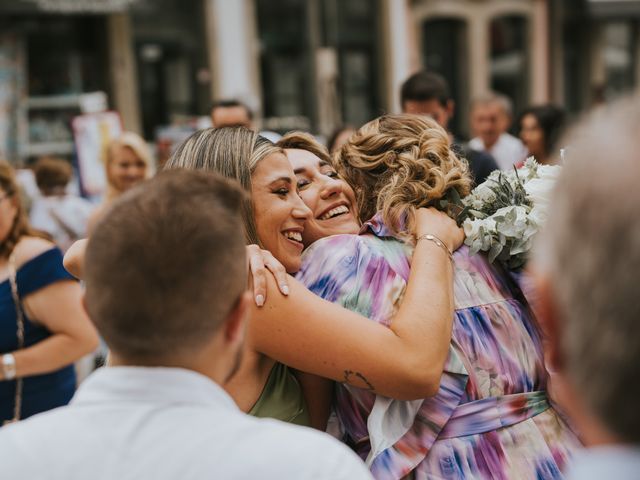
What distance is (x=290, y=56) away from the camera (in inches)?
531

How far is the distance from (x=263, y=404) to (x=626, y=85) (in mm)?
18506

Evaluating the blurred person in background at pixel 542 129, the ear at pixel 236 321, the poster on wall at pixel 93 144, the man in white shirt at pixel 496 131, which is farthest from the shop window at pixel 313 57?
the ear at pixel 236 321

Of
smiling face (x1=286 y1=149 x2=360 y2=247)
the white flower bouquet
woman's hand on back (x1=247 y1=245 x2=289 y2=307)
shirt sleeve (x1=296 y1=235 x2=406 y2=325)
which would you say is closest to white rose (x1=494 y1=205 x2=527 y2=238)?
the white flower bouquet

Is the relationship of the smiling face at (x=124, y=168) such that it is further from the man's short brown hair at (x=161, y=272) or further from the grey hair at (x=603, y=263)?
the grey hair at (x=603, y=263)

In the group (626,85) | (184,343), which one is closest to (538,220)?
(184,343)

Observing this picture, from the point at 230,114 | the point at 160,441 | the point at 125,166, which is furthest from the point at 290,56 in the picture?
the point at 160,441

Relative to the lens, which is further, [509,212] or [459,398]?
[509,212]

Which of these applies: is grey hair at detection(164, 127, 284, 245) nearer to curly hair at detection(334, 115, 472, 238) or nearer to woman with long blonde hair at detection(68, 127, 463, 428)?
woman with long blonde hair at detection(68, 127, 463, 428)

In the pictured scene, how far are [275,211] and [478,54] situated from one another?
14451mm

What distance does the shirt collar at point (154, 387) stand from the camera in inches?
43.0

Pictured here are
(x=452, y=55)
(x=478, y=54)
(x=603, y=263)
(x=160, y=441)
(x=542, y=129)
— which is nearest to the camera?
(x=603, y=263)

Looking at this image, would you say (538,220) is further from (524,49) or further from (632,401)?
(524,49)

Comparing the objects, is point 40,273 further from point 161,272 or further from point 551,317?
point 551,317

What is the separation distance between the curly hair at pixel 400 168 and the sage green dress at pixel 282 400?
48 cm
